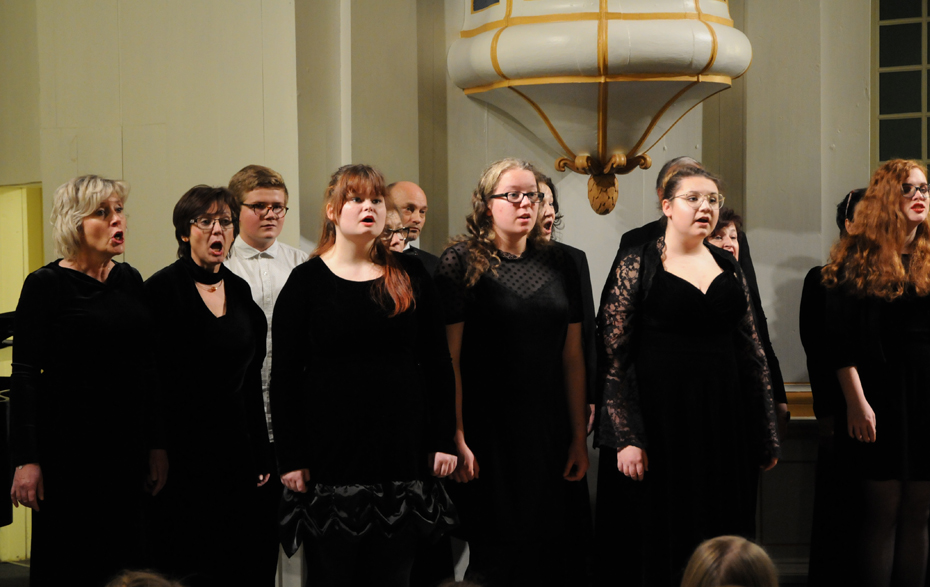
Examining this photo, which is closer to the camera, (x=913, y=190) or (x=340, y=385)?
(x=340, y=385)

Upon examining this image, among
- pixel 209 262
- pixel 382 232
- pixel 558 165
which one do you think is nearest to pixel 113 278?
pixel 209 262

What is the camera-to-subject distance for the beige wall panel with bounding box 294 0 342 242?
142 inches

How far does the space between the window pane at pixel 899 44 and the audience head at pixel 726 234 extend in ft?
4.53


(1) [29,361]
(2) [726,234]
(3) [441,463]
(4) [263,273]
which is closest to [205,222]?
(4) [263,273]

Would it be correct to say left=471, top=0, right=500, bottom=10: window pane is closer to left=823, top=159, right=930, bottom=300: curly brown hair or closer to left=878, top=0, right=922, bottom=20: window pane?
left=823, top=159, right=930, bottom=300: curly brown hair

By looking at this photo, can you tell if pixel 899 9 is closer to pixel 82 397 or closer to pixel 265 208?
pixel 265 208

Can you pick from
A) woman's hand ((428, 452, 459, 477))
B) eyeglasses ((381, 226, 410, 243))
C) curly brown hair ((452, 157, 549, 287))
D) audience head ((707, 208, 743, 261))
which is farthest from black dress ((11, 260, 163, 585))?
audience head ((707, 208, 743, 261))

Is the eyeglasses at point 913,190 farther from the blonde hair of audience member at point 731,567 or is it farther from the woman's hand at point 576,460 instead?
the blonde hair of audience member at point 731,567

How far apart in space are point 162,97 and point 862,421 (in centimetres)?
300

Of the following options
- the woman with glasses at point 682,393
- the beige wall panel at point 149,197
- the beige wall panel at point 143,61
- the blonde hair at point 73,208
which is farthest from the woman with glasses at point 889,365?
the beige wall panel at point 143,61

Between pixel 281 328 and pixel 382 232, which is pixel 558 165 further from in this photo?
pixel 281 328

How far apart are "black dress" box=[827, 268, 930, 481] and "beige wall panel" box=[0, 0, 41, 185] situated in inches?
148

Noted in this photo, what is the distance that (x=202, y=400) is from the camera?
2.68 metres

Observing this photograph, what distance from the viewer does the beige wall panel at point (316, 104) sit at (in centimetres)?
362
